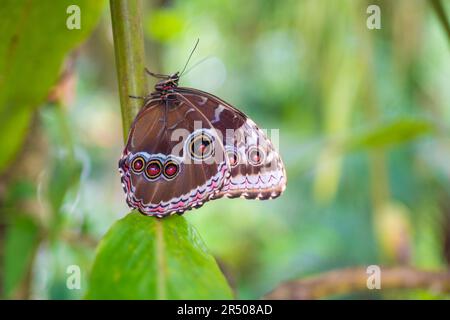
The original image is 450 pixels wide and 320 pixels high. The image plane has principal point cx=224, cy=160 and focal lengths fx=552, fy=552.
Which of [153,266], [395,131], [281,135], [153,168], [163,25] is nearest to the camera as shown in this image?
[153,266]

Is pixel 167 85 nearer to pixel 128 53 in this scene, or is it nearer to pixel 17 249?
pixel 128 53

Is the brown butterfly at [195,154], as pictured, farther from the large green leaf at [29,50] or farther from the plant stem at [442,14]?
the plant stem at [442,14]

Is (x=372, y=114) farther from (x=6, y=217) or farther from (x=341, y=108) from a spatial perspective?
(x=6, y=217)

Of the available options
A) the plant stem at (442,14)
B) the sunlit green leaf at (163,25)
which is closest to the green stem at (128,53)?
the plant stem at (442,14)

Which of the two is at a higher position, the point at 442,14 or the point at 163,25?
the point at 163,25

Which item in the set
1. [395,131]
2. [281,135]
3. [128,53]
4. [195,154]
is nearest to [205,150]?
[195,154]
